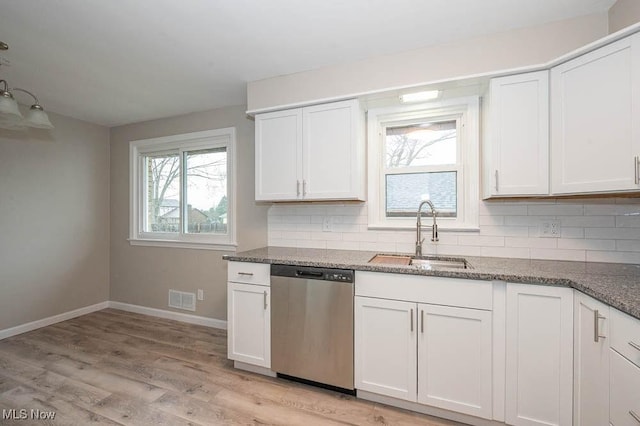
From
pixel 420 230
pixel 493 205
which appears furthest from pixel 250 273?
pixel 493 205

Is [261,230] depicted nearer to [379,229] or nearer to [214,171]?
[214,171]

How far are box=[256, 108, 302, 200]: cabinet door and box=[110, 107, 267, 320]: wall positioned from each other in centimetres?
57

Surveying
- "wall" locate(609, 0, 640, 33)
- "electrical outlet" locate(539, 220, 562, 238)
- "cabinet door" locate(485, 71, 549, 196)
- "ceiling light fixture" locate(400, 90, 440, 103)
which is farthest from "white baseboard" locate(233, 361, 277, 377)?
"wall" locate(609, 0, 640, 33)

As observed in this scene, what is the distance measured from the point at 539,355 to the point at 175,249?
142 inches

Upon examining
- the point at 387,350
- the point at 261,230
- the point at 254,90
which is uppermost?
the point at 254,90

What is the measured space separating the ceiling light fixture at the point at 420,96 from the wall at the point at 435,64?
0.33 feet

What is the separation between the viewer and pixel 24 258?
10.2 feet

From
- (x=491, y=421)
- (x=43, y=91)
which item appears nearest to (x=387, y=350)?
(x=491, y=421)

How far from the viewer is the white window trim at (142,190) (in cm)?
319

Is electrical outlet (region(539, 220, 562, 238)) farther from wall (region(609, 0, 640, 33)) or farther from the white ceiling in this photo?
the white ceiling

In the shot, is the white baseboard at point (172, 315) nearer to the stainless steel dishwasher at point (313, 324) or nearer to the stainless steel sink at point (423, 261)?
the stainless steel dishwasher at point (313, 324)

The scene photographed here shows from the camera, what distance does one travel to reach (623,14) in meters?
1.57

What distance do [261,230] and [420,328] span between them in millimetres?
1836

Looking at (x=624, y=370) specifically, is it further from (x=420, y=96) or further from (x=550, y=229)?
(x=420, y=96)
